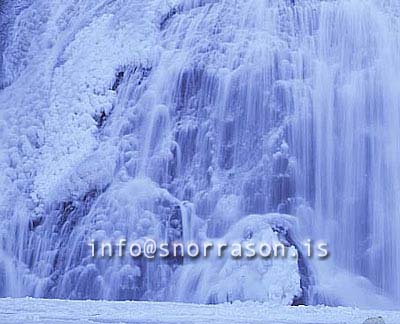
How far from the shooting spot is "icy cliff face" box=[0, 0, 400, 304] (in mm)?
5410

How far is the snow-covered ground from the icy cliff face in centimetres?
126

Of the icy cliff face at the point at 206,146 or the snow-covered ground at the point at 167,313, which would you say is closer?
the snow-covered ground at the point at 167,313

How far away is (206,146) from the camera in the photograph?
5.86 m

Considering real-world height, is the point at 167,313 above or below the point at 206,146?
below

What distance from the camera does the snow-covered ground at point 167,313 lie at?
3.39 metres

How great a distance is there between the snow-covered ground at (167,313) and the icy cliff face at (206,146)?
126 centimetres

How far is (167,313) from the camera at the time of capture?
3.56 m

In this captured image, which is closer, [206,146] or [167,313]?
[167,313]

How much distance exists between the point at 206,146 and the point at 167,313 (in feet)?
7.99

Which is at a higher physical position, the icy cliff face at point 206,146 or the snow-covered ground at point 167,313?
the icy cliff face at point 206,146

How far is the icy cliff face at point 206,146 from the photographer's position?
541cm

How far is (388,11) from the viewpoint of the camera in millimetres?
6238

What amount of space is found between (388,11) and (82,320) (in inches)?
155

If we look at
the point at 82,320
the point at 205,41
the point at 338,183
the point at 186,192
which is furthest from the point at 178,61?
the point at 82,320
